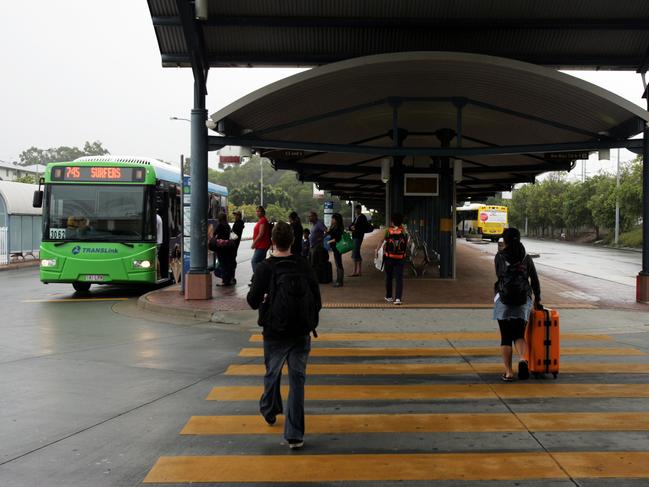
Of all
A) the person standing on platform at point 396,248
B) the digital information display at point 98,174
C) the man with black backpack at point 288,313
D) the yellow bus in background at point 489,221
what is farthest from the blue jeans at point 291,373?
the yellow bus in background at point 489,221

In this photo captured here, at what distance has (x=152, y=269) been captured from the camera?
1461cm

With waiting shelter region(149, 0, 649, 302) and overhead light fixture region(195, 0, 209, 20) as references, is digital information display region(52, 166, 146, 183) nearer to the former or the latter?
waiting shelter region(149, 0, 649, 302)

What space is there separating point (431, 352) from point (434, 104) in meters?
8.55

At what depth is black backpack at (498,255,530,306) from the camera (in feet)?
22.1

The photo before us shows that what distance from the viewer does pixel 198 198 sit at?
1294 cm

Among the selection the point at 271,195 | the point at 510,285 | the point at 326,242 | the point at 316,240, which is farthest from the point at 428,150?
the point at 271,195

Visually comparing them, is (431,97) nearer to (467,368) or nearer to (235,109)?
(235,109)

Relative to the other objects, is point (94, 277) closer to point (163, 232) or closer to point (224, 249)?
point (163, 232)

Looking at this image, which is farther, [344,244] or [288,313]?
[344,244]

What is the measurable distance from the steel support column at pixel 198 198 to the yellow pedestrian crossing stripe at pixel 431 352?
443cm

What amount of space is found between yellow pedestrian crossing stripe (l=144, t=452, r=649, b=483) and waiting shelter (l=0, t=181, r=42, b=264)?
2443cm

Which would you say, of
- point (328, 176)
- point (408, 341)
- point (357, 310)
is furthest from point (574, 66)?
point (328, 176)

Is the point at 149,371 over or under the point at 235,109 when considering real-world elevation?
under

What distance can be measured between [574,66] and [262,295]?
38.3 feet
